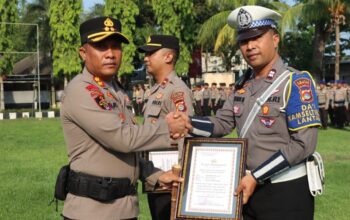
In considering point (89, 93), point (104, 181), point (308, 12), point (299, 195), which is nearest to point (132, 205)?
point (104, 181)

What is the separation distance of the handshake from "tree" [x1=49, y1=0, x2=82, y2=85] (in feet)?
79.3

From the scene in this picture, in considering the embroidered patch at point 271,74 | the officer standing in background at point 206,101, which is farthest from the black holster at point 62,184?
the officer standing in background at point 206,101

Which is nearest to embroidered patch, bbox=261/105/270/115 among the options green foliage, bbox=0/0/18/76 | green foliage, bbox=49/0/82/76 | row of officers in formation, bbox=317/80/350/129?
row of officers in formation, bbox=317/80/350/129

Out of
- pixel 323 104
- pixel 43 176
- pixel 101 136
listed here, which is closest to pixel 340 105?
pixel 323 104

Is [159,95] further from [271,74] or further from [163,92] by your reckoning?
[271,74]

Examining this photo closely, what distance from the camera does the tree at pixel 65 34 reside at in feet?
86.5

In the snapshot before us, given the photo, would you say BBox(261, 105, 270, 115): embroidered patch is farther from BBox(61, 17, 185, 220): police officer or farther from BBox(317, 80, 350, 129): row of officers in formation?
BBox(317, 80, 350, 129): row of officers in formation

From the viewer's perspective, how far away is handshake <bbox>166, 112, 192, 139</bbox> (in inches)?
115

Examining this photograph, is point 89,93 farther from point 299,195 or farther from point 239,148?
point 299,195

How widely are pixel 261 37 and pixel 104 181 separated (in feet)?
3.81

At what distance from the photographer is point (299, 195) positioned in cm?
299

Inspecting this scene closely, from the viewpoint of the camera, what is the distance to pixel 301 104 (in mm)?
2838

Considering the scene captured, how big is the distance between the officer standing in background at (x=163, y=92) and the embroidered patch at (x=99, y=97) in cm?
127

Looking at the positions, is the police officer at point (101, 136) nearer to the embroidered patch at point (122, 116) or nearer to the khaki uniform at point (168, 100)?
the embroidered patch at point (122, 116)
